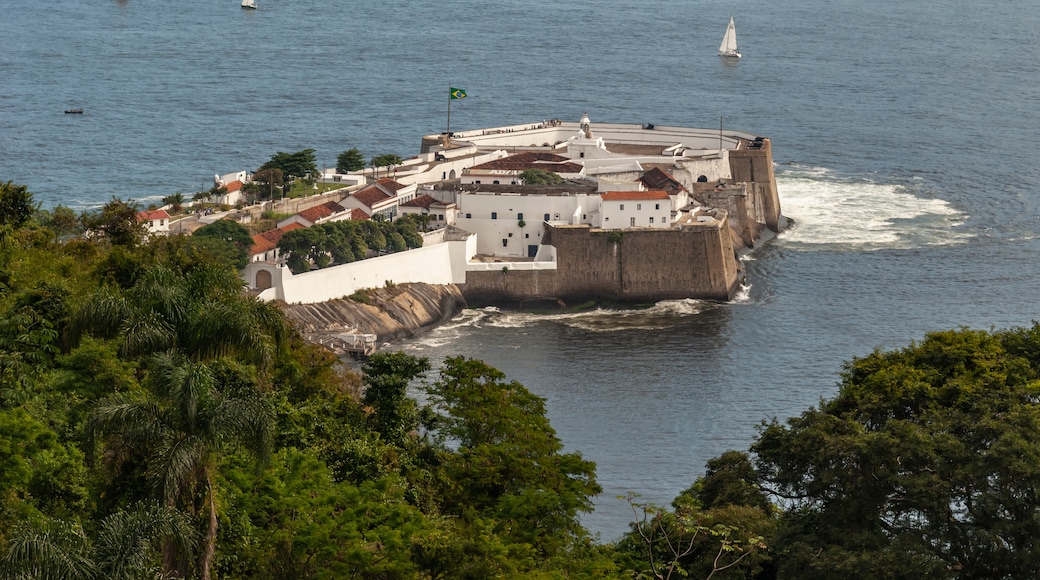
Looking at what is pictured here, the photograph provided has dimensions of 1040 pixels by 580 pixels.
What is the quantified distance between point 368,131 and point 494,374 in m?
79.9

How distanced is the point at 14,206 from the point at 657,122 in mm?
81803

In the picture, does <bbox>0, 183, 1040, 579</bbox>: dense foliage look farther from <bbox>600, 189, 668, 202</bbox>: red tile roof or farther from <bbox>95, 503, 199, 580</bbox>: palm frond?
<bbox>600, 189, 668, 202</bbox>: red tile roof

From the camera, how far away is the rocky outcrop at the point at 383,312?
6056 cm

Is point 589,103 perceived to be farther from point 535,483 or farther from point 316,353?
point 535,483

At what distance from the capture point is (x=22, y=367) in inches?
995

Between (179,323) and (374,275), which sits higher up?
(179,323)

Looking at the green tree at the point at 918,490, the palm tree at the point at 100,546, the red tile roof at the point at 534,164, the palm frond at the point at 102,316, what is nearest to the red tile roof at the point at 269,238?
the red tile roof at the point at 534,164

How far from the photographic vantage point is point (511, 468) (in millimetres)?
28641

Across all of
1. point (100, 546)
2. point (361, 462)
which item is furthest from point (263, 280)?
point (100, 546)

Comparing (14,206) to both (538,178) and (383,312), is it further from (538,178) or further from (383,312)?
(538,178)

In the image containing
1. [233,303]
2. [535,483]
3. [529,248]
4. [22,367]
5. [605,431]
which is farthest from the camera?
[529,248]

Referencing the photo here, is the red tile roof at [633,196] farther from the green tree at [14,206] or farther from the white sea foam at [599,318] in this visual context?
the green tree at [14,206]

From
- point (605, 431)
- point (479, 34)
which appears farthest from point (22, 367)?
point (479, 34)

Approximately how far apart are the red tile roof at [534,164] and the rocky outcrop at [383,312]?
13617 mm
